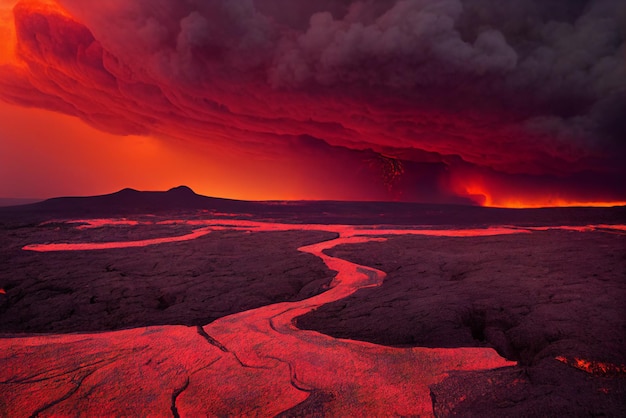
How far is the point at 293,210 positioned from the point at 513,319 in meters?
14.0

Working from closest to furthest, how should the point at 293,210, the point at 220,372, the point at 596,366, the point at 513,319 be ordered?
the point at 596,366, the point at 220,372, the point at 513,319, the point at 293,210

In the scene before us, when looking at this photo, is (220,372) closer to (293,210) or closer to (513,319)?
(513,319)

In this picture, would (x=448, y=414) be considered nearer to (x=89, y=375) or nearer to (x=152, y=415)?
(x=152, y=415)

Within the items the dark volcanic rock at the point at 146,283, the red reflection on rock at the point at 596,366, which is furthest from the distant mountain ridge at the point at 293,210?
the red reflection on rock at the point at 596,366

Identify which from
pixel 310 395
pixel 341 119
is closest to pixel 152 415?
pixel 310 395

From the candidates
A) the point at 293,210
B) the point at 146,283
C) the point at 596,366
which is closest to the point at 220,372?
the point at 596,366

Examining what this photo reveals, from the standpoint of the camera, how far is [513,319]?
2.60 m

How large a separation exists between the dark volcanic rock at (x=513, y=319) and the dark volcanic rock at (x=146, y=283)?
1.00 metres

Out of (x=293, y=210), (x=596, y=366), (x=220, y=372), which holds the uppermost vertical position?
(x=293, y=210)

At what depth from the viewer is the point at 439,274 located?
4270 millimetres

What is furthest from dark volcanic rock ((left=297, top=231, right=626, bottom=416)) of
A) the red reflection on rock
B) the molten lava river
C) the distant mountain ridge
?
the distant mountain ridge

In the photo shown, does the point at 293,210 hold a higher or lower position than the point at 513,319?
higher

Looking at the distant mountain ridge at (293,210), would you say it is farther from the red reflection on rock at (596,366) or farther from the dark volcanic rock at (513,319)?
the red reflection on rock at (596,366)

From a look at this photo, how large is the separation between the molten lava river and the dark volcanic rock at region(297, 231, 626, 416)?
7.4 inches
